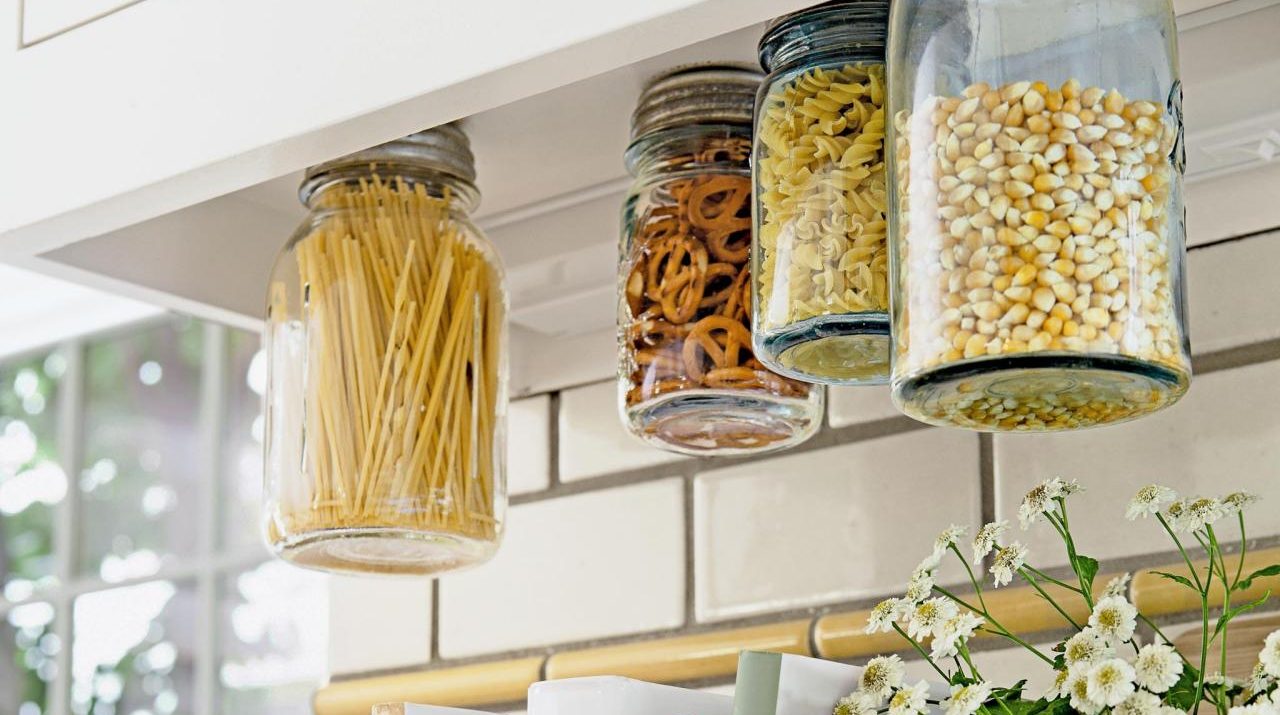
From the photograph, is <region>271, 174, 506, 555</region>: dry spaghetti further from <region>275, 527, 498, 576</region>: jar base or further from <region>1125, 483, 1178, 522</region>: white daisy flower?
<region>1125, 483, 1178, 522</region>: white daisy flower

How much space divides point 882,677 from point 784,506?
0.32m

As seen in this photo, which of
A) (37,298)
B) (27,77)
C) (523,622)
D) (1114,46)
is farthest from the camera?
(37,298)

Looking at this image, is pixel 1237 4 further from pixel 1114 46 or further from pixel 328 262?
pixel 328 262

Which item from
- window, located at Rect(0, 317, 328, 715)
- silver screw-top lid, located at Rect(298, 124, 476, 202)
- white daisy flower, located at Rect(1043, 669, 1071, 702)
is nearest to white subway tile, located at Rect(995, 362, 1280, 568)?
white daisy flower, located at Rect(1043, 669, 1071, 702)

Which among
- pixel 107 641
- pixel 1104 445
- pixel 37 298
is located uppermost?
pixel 37 298

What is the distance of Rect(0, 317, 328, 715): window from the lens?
A: 6.91 ft

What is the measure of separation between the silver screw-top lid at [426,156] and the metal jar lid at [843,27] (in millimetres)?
247

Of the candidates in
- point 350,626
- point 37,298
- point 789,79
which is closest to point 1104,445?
point 789,79

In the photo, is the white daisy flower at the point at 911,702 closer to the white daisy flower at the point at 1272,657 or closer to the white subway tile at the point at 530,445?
the white daisy flower at the point at 1272,657

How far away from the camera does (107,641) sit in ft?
7.20

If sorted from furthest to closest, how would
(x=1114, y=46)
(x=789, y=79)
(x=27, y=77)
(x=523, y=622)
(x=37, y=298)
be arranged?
(x=37, y=298) → (x=523, y=622) → (x=27, y=77) → (x=789, y=79) → (x=1114, y=46)

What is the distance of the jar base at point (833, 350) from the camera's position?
70cm

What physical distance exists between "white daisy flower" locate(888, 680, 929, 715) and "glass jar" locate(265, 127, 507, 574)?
0.31 m

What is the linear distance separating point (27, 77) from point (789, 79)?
0.41m
